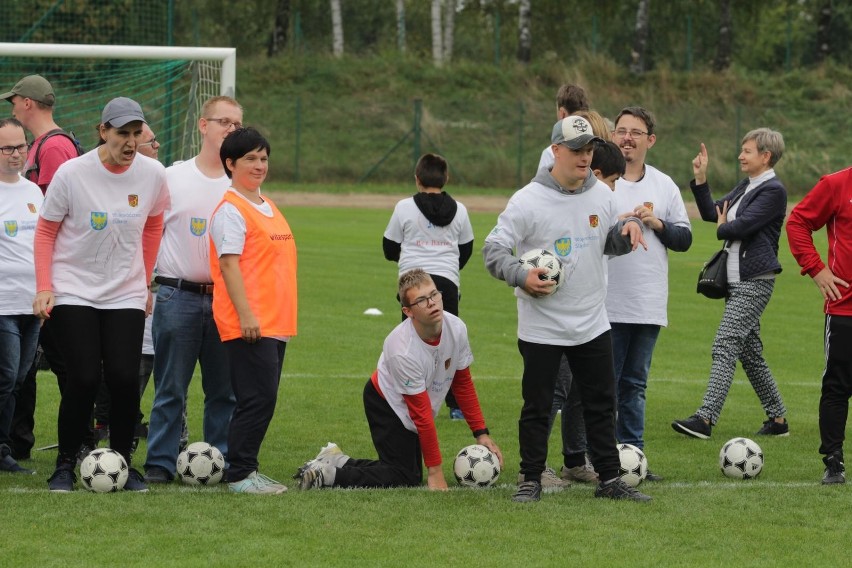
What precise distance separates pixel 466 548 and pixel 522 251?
1741 millimetres

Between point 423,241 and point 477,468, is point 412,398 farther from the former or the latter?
point 423,241

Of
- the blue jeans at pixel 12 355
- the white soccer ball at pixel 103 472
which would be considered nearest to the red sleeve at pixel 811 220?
the white soccer ball at pixel 103 472

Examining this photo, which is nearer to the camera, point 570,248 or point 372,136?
point 570,248

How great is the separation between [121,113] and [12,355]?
1.74m

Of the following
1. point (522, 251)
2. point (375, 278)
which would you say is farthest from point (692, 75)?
point (522, 251)

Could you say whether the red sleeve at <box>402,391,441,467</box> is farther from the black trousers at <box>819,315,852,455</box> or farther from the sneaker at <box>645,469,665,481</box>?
the black trousers at <box>819,315,852,455</box>

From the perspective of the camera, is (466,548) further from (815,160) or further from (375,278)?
(815,160)

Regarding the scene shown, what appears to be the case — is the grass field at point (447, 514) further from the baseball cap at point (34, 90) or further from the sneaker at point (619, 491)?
the baseball cap at point (34, 90)

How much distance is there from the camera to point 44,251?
21.5 ft

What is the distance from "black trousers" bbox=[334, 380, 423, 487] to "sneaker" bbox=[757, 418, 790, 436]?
3033 millimetres

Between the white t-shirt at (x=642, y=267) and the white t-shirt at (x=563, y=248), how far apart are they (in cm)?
101

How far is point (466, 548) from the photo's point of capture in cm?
566

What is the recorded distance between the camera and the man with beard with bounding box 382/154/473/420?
9508 millimetres

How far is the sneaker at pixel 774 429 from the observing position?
9000mm
